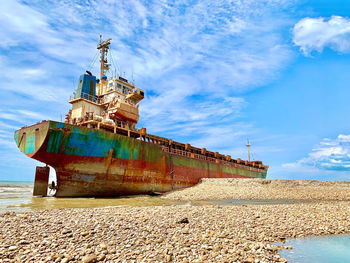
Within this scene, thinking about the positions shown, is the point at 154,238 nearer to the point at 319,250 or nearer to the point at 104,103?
the point at 319,250

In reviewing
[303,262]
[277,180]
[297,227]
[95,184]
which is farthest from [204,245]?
[277,180]

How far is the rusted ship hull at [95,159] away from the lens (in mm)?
14336

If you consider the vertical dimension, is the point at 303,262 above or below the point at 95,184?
below

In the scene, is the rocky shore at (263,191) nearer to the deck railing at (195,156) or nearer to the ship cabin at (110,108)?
the deck railing at (195,156)

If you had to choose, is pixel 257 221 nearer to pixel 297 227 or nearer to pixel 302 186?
pixel 297 227

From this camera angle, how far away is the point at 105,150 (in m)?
16.0

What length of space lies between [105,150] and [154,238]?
12.0m

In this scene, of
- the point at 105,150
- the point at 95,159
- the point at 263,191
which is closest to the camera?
the point at 95,159

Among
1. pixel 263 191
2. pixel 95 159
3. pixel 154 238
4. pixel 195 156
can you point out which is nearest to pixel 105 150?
pixel 95 159

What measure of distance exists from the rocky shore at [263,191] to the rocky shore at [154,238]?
10.1 m

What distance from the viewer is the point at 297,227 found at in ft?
22.4

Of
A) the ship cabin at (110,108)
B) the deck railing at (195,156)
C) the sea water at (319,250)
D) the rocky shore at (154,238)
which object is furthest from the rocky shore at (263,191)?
the sea water at (319,250)

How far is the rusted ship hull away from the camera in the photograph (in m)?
14.3

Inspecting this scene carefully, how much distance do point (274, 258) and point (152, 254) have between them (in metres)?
2.41
